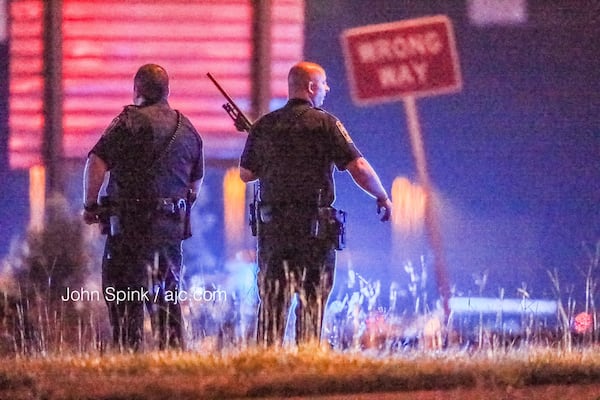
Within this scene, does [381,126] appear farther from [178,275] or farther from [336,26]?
[178,275]

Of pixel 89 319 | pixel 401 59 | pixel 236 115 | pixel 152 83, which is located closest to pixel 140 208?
pixel 152 83

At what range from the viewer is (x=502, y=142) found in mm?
7910

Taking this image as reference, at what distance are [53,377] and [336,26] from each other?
3.49 meters

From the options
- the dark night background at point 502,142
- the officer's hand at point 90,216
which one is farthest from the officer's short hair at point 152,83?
the dark night background at point 502,142

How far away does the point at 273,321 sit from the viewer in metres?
6.29

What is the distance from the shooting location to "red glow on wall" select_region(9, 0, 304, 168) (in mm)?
7789

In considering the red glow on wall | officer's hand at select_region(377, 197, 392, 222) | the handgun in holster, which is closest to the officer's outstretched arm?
officer's hand at select_region(377, 197, 392, 222)

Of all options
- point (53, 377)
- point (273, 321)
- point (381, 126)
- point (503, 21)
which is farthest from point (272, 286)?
point (503, 21)

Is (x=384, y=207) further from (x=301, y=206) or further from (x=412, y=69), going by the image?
(x=412, y=69)

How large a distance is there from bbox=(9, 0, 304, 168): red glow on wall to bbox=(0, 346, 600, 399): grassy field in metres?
2.27

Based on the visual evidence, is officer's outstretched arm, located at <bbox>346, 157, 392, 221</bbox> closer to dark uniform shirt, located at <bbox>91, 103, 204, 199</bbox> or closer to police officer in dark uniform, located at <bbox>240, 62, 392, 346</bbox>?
police officer in dark uniform, located at <bbox>240, 62, 392, 346</bbox>

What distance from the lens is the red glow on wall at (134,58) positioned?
779 cm

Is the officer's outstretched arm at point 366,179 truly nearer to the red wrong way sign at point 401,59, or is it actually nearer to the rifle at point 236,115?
the rifle at point 236,115

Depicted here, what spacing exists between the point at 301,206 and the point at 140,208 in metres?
0.89
